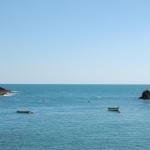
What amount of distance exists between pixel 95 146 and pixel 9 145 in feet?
47.2

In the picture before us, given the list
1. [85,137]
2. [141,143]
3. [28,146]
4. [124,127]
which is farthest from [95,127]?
[28,146]

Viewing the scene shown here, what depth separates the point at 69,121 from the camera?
295 ft

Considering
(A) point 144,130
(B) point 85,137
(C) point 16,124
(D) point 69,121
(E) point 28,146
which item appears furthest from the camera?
A: (D) point 69,121

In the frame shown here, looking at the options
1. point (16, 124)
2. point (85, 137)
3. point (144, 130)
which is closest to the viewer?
point (85, 137)

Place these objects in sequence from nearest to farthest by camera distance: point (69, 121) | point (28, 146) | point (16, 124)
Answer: point (28, 146), point (16, 124), point (69, 121)

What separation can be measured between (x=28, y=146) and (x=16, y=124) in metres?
25.9

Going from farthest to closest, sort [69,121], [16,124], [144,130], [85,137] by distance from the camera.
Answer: [69,121] → [16,124] → [144,130] → [85,137]

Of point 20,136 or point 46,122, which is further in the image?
point 46,122

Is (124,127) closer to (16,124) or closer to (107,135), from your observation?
(107,135)

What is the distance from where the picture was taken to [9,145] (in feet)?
196

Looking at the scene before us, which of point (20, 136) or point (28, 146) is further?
point (20, 136)

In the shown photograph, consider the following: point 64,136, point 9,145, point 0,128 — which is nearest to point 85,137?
point 64,136

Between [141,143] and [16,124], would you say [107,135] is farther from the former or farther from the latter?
[16,124]

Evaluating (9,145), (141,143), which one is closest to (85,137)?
(141,143)
